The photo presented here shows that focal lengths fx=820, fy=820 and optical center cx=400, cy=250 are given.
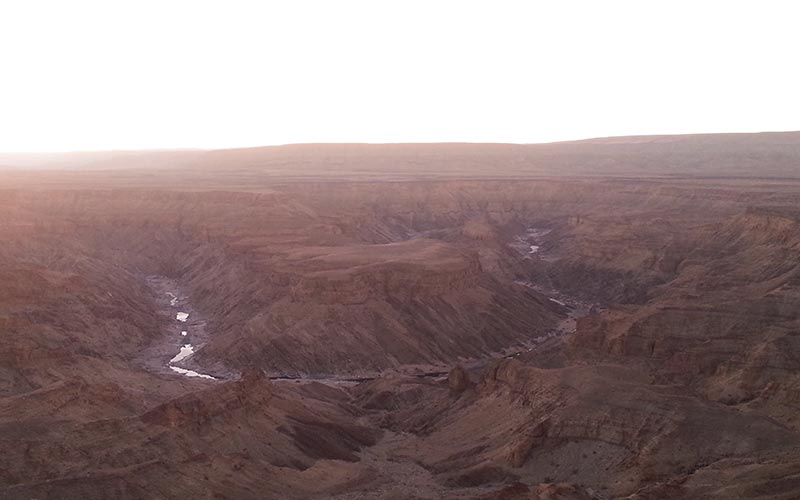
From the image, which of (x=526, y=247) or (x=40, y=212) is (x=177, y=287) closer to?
(x=40, y=212)

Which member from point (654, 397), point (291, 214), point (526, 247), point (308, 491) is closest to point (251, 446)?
point (308, 491)

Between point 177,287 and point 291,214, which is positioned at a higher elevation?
point 291,214

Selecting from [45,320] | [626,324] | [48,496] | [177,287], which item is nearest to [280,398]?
[48,496]

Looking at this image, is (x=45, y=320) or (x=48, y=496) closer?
(x=48, y=496)

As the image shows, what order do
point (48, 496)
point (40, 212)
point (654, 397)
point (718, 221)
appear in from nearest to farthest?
1. point (48, 496)
2. point (654, 397)
3. point (718, 221)
4. point (40, 212)

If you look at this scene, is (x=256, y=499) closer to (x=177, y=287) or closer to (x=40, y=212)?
(x=177, y=287)

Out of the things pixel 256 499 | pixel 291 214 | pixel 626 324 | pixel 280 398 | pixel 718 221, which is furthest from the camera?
pixel 291 214
